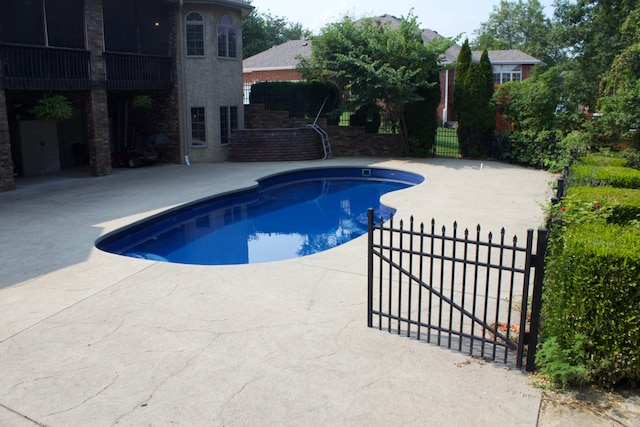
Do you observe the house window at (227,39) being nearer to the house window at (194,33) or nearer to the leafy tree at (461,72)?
the house window at (194,33)

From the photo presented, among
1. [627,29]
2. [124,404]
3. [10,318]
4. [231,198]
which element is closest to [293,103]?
[231,198]

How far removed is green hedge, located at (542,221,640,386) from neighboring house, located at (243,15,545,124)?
904 inches

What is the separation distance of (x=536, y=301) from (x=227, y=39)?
1841 cm

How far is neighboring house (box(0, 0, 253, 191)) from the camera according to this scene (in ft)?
50.5

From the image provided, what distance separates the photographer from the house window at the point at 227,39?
2038cm

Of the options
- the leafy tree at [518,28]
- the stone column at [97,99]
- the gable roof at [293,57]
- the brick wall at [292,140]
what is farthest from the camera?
the leafy tree at [518,28]

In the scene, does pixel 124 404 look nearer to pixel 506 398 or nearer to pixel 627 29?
pixel 506 398

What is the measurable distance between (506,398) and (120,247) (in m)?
8.41

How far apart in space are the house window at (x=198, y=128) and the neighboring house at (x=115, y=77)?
38 mm

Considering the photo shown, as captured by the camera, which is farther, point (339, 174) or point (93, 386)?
point (339, 174)

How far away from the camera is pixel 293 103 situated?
78.3 ft

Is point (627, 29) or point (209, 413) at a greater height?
point (627, 29)

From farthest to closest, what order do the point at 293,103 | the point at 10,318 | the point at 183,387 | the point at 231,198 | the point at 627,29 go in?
1. the point at 293,103
2. the point at 627,29
3. the point at 231,198
4. the point at 10,318
5. the point at 183,387

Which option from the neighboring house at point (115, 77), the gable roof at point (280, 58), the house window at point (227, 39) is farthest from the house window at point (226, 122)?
the gable roof at point (280, 58)
